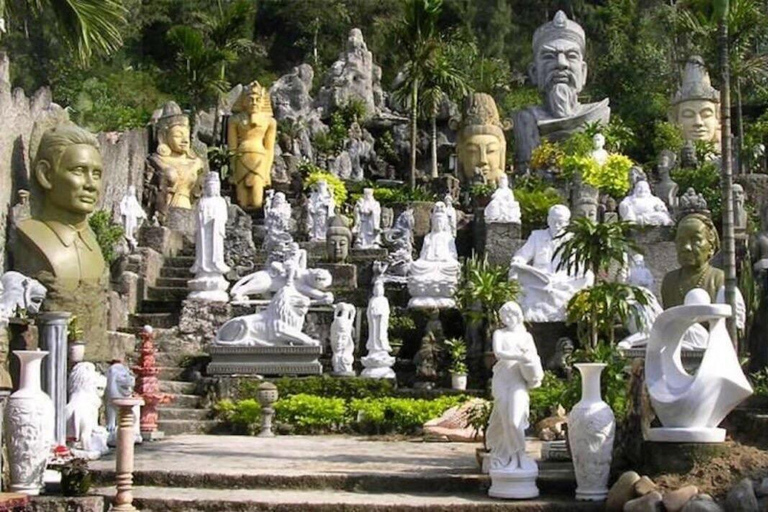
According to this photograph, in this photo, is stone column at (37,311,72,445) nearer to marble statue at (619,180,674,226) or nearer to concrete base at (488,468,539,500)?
concrete base at (488,468,539,500)

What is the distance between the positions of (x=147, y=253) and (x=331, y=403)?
5.47 metres

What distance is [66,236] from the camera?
13477mm

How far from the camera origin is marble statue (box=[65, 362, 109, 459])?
35.9 feet

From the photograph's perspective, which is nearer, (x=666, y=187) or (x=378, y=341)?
(x=378, y=341)

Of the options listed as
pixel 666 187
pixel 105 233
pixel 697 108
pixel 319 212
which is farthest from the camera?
pixel 697 108

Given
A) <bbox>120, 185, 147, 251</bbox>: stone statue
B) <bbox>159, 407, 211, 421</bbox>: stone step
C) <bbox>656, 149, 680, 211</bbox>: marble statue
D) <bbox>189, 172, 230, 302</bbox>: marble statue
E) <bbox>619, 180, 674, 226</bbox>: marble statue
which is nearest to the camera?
<bbox>159, 407, 211, 421</bbox>: stone step

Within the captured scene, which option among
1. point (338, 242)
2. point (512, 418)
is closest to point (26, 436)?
point (512, 418)

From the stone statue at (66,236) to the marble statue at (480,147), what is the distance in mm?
11880

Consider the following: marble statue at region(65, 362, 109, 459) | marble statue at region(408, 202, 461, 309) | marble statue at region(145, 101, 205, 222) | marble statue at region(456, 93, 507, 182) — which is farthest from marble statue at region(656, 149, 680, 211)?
marble statue at region(65, 362, 109, 459)

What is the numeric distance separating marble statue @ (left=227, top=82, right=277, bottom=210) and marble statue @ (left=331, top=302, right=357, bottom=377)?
30.1 feet

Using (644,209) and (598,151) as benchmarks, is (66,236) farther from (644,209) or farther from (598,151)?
(598,151)

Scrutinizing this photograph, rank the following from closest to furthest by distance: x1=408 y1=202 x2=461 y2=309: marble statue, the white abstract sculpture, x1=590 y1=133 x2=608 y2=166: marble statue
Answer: the white abstract sculpture
x1=408 y1=202 x2=461 y2=309: marble statue
x1=590 y1=133 x2=608 y2=166: marble statue

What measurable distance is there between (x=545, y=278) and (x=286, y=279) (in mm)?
3528

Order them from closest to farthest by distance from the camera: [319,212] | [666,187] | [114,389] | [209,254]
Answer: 1. [114,389]
2. [209,254]
3. [319,212]
4. [666,187]
